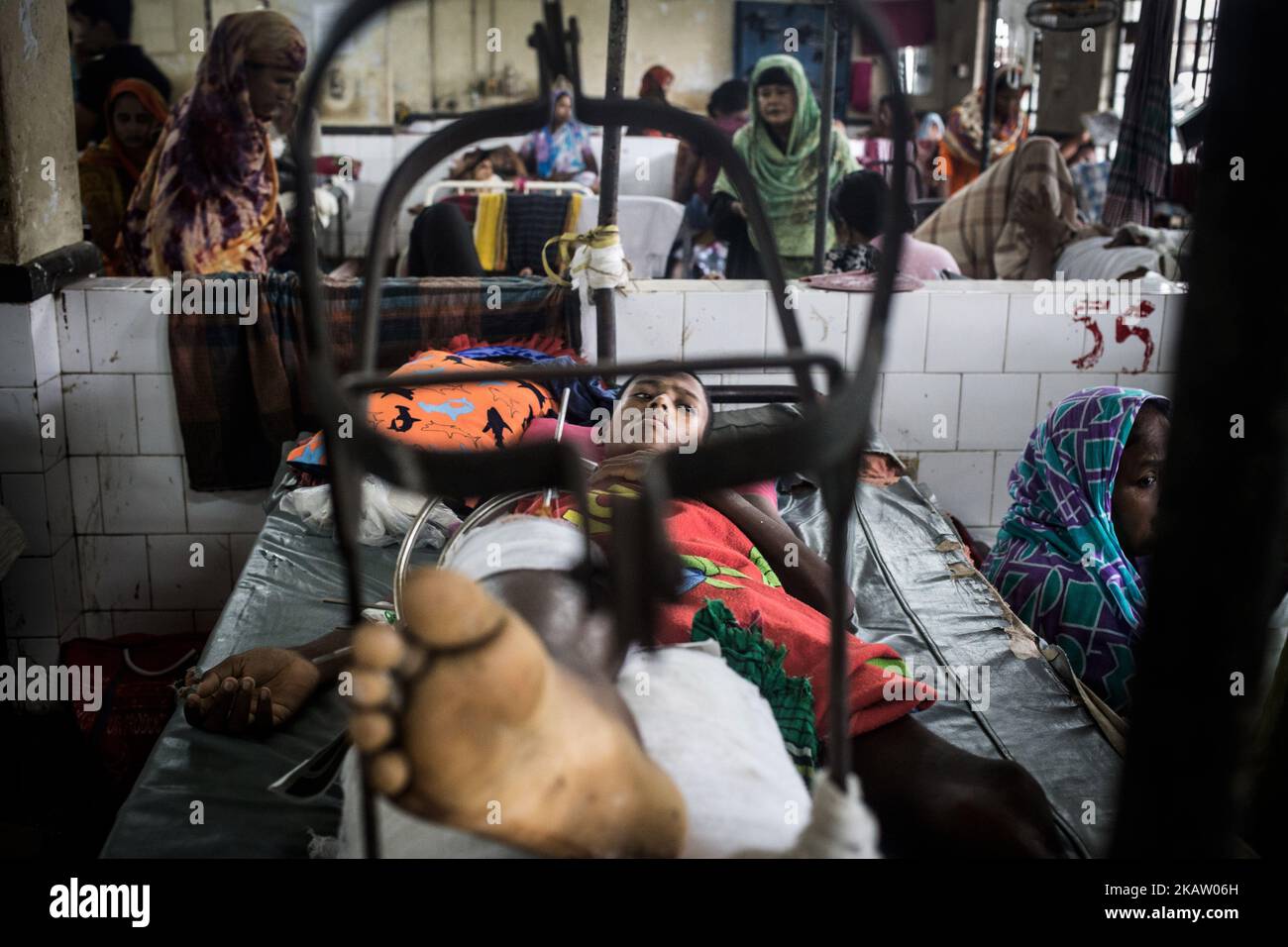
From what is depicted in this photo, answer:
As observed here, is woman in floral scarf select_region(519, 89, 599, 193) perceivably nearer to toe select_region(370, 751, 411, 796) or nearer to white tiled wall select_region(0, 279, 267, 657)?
white tiled wall select_region(0, 279, 267, 657)

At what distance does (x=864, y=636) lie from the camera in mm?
2150

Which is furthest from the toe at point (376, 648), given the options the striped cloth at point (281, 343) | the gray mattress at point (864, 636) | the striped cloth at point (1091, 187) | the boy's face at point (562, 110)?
the striped cloth at point (1091, 187)

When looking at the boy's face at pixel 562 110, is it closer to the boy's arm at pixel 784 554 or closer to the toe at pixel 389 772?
the boy's arm at pixel 784 554

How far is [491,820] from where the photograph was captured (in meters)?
0.77

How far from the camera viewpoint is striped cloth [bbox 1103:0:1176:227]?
4.49m

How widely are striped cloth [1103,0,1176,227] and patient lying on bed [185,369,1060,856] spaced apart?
3.26 m

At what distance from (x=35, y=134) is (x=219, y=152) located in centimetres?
59

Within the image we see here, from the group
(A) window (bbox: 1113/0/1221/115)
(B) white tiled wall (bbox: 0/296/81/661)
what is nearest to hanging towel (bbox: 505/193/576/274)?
(B) white tiled wall (bbox: 0/296/81/661)

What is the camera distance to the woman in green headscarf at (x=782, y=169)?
14.6ft

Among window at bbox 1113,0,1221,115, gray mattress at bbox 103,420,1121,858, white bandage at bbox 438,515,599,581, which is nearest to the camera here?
white bandage at bbox 438,515,599,581

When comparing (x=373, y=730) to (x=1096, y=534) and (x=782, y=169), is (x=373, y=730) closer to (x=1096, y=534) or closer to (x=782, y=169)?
(x=1096, y=534)

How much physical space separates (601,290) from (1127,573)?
145 centimetres

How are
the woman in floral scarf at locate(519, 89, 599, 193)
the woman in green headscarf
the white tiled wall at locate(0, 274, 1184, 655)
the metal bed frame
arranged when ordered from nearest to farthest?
the metal bed frame < the white tiled wall at locate(0, 274, 1184, 655) < the woman in green headscarf < the woman in floral scarf at locate(519, 89, 599, 193)
